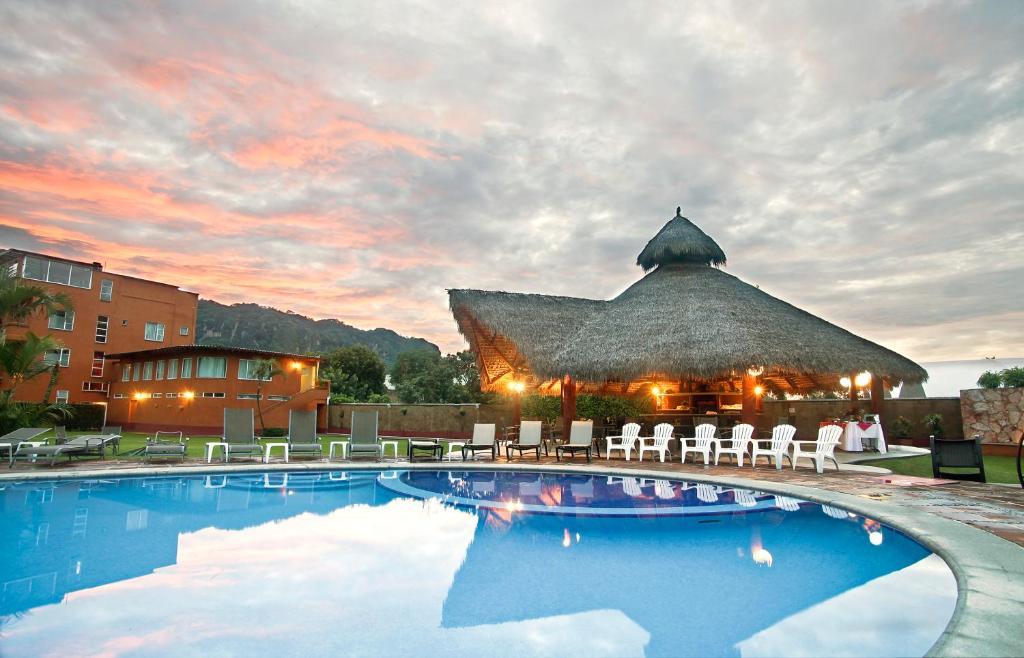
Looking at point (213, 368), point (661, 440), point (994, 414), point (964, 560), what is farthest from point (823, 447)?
point (213, 368)

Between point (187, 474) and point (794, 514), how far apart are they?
9754 mm

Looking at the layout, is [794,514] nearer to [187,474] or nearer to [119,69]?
[187,474]

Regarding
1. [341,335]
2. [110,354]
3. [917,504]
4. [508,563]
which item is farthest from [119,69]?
[341,335]

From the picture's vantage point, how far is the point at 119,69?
32.7 feet

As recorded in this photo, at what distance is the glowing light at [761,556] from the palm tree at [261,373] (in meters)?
23.1

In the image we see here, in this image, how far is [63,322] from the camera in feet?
93.0

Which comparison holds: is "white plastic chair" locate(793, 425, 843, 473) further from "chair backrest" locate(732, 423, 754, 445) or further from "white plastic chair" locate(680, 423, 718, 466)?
"white plastic chair" locate(680, 423, 718, 466)

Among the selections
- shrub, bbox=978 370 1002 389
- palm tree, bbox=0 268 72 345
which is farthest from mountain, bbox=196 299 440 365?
palm tree, bbox=0 268 72 345

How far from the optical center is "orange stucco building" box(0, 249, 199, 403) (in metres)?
27.5

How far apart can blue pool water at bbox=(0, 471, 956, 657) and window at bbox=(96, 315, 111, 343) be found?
86.7 ft

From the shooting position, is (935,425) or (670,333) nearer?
(670,333)

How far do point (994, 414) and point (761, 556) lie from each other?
12957 mm

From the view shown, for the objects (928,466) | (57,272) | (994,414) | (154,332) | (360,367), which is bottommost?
(928,466)

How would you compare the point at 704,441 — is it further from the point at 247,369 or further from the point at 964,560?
the point at 247,369
